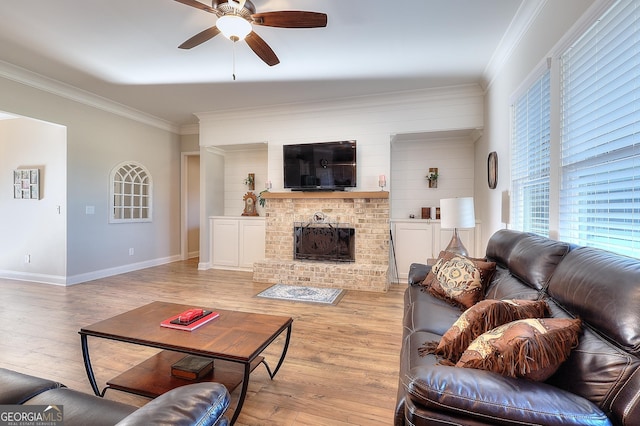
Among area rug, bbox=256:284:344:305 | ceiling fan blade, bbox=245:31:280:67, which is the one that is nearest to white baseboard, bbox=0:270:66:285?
area rug, bbox=256:284:344:305

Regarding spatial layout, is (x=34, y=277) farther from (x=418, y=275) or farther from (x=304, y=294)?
(x=418, y=275)

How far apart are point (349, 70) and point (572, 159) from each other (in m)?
2.55

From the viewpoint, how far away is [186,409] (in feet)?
2.53

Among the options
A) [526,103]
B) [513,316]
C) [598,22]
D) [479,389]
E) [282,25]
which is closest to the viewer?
[479,389]

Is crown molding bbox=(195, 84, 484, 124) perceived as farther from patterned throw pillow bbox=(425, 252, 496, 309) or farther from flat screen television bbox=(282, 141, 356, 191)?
patterned throw pillow bbox=(425, 252, 496, 309)

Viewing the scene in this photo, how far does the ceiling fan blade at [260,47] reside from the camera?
2.41 metres

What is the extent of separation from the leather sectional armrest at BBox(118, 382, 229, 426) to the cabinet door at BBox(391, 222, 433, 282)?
3891mm

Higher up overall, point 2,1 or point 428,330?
point 2,1

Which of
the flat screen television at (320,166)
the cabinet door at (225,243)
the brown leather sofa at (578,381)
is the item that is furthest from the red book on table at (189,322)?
the cabinet door at (225,243)

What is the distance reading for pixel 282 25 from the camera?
2217mm

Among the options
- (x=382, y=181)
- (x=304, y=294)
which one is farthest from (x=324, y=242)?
(x=382, y=181)

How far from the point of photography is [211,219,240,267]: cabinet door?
5.36 meters

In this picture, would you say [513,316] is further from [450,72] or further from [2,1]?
[2,1]

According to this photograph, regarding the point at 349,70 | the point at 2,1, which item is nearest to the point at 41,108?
the point at 2,1
